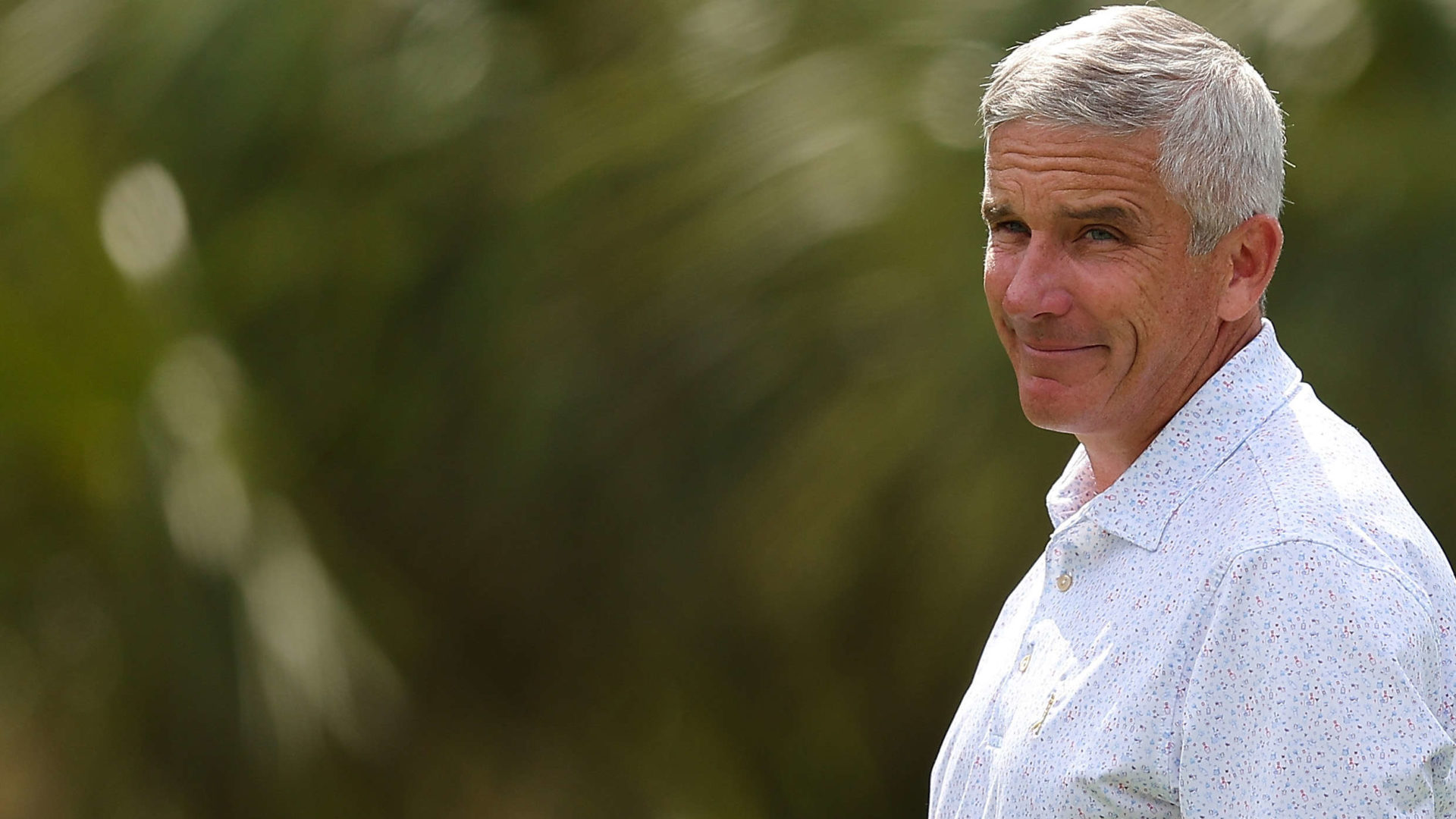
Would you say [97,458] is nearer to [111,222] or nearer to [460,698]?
[111,222]

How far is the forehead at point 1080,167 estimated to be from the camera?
1.06m

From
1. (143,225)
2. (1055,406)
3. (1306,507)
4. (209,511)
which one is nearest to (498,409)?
(209,511)

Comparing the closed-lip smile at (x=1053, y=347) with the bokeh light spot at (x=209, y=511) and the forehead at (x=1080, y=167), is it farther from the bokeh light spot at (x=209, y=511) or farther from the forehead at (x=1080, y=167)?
the bokeh light spot at (x=209, y=511)

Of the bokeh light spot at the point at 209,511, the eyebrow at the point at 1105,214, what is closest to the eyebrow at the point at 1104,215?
the eyebrow at the point at 1105,214

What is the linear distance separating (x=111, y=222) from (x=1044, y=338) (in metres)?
2.58

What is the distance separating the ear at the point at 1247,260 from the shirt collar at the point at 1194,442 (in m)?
0.03

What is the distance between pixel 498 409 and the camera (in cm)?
311

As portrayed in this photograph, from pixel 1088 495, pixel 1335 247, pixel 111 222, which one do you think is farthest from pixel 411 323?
pixel 1088 495

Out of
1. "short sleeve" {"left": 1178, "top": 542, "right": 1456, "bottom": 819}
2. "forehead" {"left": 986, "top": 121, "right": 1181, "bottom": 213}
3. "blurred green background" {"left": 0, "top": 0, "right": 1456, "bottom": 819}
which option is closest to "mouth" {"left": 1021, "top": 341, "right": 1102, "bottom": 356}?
"forehead" {"left": 986, "top": 121, "right": 1181, "bottom": 213}

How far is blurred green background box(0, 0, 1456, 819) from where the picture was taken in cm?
280

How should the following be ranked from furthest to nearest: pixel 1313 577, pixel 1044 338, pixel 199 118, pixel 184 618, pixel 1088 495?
pixel 199 118 < pixel 184 618 < pixel 1088 495 < pixel 1044 338 < pixel 1313 577

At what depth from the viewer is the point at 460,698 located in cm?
317

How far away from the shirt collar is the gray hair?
0.31 ft

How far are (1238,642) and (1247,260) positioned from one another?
329 millimetres
